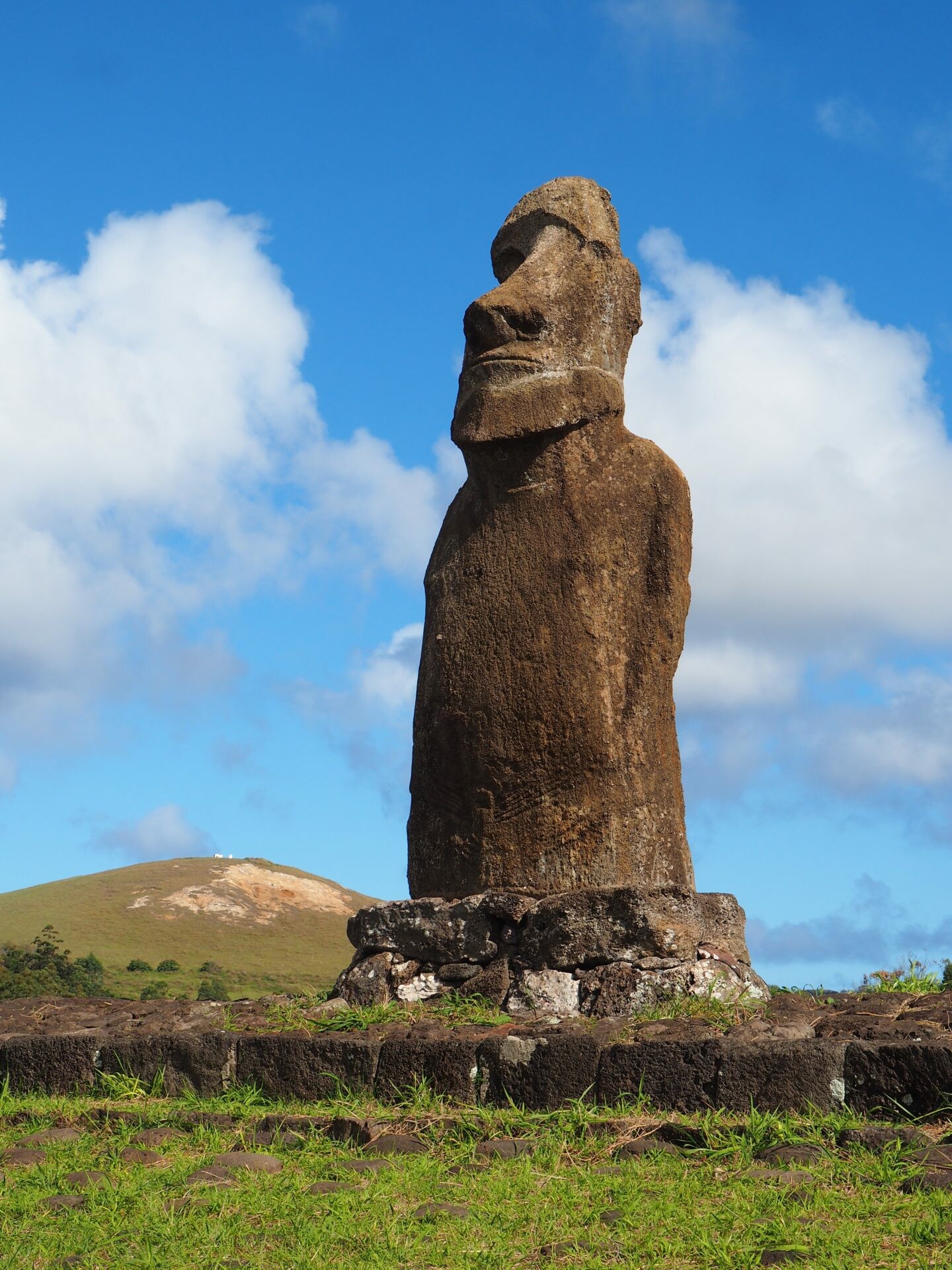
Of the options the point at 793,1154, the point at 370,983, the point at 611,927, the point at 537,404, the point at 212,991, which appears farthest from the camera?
the point at 212,991

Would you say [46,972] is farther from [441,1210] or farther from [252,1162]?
[441,1210]

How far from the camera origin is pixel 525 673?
7.84 meters

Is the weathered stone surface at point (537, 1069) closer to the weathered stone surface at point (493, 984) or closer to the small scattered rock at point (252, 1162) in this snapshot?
the weathered stone surface at point (493, 984)

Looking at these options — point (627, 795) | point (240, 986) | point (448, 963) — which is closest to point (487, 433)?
point (627, 795)

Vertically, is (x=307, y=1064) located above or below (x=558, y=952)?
below

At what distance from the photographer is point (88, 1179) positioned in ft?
17.6

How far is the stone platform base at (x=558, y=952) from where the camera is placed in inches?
274

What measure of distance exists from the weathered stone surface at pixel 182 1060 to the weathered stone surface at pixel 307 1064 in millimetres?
106

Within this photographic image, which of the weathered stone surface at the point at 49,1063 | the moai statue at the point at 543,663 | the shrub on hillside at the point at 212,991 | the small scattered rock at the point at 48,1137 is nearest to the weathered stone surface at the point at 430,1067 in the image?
the moai statue at the point at 543,663

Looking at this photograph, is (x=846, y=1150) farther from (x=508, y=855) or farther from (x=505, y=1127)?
(x=508, y=855)

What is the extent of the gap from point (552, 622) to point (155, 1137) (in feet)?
11.4

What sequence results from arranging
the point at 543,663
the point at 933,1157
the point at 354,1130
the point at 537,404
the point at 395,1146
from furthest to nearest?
1. the point at 537,404
2. the point at 543,663
3. the point at 354,1130
4. the point at 395,1146
5. the point at 933,1157

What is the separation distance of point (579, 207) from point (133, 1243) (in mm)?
6512

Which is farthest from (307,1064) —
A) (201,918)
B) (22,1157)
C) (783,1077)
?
(201,918)
